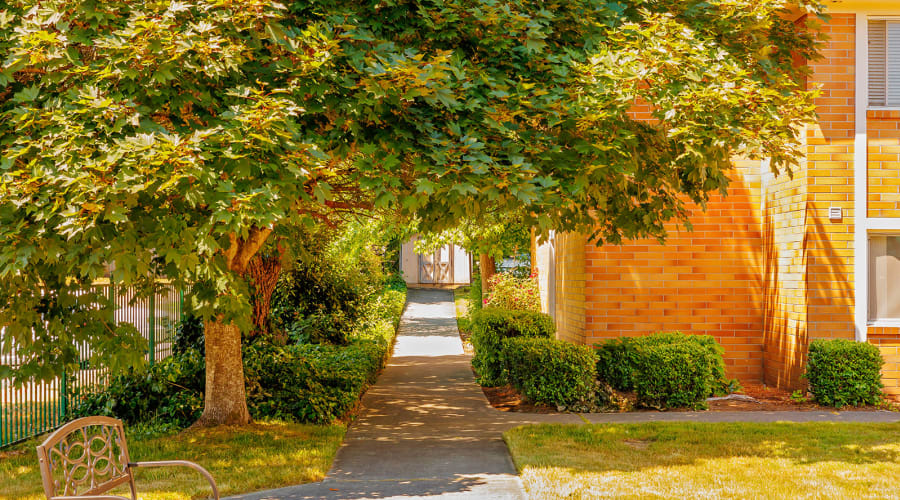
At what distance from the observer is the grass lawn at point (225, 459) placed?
6.66 metres

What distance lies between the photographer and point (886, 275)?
436 inches

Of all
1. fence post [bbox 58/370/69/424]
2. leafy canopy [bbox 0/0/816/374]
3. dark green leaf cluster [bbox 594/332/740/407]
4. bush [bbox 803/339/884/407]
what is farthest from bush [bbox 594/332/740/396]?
fence post [bbox 58/370/69/424]

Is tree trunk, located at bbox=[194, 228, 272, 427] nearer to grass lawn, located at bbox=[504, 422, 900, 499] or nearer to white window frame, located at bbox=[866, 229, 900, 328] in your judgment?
grass lawn, located at bbox=[504, 422, 900, 499]

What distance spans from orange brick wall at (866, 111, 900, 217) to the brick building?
0.5 inches

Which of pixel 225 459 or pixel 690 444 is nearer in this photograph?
pixel 225 459

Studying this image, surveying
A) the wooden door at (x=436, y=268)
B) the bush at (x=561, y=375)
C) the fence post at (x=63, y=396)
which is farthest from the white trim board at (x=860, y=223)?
the wooden door at (x=436, y=268)

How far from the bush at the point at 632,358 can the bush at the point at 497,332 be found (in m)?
2.19

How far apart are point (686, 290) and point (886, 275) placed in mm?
2773

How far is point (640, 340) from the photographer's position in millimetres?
11180

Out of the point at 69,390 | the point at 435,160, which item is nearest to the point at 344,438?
the point at 69,390

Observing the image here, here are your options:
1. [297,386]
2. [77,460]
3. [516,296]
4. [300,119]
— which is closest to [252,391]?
[297,386]

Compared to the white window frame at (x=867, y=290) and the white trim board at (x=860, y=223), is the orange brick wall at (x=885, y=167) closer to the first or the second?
the white trim board at (x=860, y=223)

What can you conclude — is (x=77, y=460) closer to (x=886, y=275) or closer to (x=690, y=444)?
(x=690, y=444)

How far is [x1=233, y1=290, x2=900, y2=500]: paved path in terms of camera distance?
6.54m
